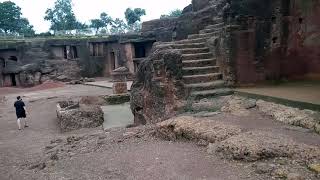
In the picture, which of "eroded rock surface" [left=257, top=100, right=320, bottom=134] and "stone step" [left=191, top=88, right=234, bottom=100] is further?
"stone step" [left=191, top=88, right=234, bottom=100]

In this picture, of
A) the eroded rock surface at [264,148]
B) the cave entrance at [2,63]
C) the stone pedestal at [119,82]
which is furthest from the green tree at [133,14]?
the eroded rock surface at [264,148]

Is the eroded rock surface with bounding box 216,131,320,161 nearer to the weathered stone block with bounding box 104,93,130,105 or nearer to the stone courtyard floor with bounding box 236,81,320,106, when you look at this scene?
the stone courtyard floor with bounding box 236,81,320,106

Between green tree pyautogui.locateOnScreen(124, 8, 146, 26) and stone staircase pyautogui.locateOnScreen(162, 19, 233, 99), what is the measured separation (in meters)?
45.3

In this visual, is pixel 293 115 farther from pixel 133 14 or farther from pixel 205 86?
pixel 133 14

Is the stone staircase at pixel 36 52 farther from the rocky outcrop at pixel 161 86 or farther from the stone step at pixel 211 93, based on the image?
the stone step at pixel 211 93

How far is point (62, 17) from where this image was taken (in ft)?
197

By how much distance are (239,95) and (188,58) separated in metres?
1.98

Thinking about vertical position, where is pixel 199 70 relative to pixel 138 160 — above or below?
above

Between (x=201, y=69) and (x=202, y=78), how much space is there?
0.32 m

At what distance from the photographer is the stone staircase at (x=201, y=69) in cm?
832

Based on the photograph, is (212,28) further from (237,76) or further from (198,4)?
(198,4)

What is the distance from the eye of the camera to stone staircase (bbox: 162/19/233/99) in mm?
8319

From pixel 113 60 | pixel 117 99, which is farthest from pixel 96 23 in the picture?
pixel 117 99

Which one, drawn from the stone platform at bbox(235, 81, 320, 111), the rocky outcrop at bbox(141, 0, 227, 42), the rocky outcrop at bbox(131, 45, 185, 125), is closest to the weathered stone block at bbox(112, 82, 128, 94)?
the rocky outcrop at bbox(141, 0, 227, 42)
